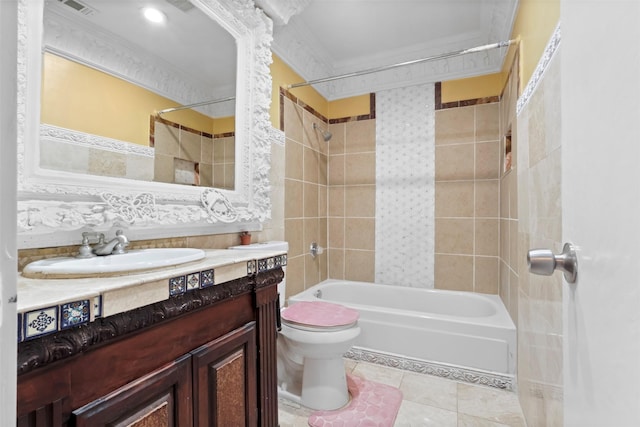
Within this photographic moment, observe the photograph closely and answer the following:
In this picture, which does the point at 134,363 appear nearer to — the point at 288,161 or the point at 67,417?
the point at 67,417

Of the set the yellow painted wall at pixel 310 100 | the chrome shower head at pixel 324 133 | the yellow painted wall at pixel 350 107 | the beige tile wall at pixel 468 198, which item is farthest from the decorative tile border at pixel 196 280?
the yellow painted wall at pixel 350 107

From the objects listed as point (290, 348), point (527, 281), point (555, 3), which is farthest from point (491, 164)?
point (290, 348)

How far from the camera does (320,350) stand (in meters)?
1.59

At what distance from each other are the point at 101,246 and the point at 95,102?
1.67 ft

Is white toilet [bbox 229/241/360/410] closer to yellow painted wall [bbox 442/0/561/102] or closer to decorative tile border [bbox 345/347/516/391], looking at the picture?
decorative tile border [bbox 345/347/516/391]

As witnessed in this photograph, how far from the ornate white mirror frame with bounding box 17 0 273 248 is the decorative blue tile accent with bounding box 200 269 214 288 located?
0.44m

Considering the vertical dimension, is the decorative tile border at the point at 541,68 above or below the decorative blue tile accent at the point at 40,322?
above

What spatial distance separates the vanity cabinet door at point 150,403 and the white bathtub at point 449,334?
1.45m

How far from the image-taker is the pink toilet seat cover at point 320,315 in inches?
64.6

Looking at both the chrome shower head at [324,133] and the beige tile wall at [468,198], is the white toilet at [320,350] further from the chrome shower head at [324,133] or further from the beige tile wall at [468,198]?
the chrome shower head at [324,133]

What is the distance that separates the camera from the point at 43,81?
948 mm

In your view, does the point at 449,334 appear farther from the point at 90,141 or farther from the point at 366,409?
the point at 90,141

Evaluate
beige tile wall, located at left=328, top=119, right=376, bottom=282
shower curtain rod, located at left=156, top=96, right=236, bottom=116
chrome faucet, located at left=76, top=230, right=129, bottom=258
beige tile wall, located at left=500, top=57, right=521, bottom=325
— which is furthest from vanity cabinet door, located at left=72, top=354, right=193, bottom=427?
beige tile wall, located at left=328, top=119, right=376, bottom=282

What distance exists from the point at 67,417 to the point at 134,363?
5.9 inches
